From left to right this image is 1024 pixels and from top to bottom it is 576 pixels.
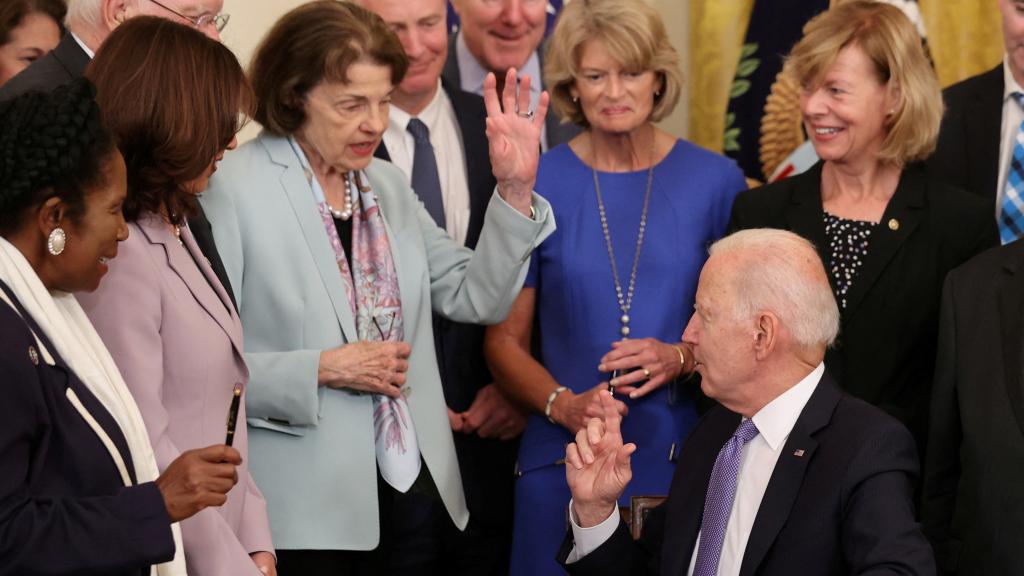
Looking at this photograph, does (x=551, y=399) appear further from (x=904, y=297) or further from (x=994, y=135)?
(x=994, y=135)

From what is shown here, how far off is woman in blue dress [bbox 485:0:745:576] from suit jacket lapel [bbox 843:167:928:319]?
446 mm

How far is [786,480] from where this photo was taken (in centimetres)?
264

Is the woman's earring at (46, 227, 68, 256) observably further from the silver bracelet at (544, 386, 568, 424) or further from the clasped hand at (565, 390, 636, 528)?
the silver bracelet at (544, 386, 568, 424)

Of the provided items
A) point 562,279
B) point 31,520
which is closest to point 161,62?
point 31,520

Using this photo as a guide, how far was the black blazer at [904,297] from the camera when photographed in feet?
11.5

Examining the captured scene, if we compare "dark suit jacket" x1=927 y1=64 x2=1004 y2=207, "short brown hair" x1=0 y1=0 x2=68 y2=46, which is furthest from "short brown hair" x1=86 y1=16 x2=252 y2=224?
"dark suit jacket" x1=927 y1=64 x2=1004 y2=207

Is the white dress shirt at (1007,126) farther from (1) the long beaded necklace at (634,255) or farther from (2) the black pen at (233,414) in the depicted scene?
(2) the black pen at (233,414)

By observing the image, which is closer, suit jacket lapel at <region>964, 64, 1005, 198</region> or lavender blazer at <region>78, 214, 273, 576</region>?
lavender blazer at <region>78, 214, 273, 576</region>

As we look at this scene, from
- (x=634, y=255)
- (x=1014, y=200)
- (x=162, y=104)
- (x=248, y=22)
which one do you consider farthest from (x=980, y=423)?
(x=248, y=22)

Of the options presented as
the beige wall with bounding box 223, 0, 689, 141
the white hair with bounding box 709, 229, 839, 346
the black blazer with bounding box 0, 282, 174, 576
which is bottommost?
the black blazer with bounding box 0, 282, 174, 576

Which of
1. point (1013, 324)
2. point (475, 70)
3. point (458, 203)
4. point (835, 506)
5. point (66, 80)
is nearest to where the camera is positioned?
point (835, 506)

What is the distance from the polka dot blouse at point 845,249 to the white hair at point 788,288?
82cm

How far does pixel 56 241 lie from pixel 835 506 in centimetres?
142

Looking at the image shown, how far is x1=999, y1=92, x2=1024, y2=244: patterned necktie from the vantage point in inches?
148
